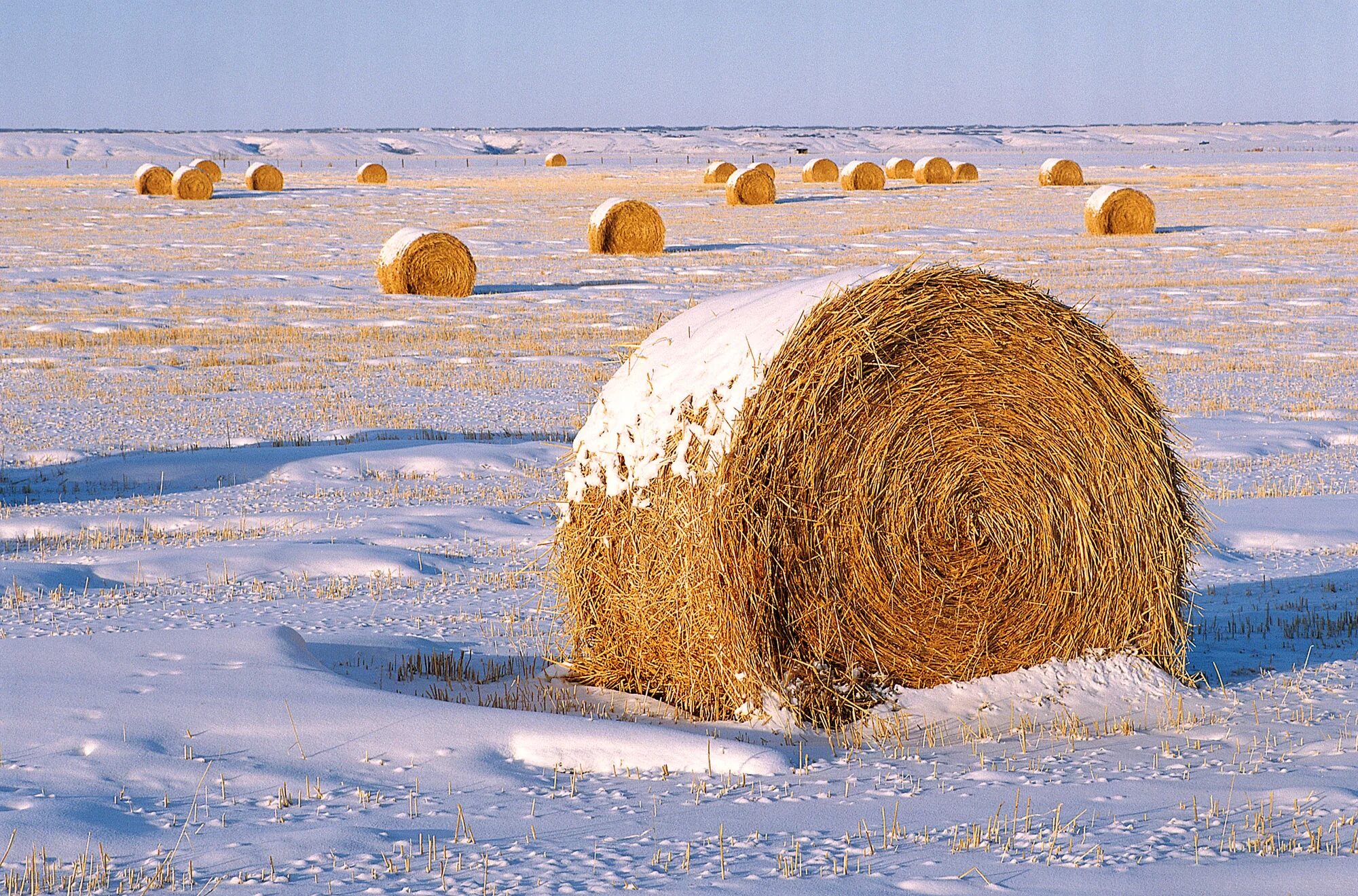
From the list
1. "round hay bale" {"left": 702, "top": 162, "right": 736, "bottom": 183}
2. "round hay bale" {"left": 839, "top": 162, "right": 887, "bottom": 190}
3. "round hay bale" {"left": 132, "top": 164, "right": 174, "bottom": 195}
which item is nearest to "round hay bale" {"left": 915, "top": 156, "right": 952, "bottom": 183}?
"round hay bale" {"left": 839, "top": 162, "right": 887, "bottom": 190}

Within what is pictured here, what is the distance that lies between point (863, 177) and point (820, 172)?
7684mm

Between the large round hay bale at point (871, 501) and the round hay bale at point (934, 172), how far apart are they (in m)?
53.5

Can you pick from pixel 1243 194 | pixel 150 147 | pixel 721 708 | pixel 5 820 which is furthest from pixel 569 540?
pixel 150 147

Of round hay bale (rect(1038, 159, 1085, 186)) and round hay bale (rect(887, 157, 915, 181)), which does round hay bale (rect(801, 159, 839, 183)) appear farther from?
round hay bale (rect(1038, 159, 1085, 186))

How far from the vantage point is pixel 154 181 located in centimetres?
5209


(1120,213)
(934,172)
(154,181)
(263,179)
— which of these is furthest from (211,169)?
(1120,213)

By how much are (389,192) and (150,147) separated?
95.6m

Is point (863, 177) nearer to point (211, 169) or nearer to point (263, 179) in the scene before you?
point (263, 179)

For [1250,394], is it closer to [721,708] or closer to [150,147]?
[721,708]

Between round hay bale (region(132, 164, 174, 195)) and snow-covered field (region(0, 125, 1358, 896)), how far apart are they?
1267 inches

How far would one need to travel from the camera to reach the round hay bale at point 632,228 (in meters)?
29.7

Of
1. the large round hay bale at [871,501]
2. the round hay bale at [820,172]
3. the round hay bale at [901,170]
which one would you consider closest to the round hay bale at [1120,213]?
the round hay bale at [820,172]

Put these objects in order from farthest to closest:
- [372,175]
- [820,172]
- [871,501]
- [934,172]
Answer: [372,175] < [820,172] < [934,172] < [871,501]

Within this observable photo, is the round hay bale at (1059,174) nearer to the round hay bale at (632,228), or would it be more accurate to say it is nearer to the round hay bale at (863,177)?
the round hay bale at (863,177)
